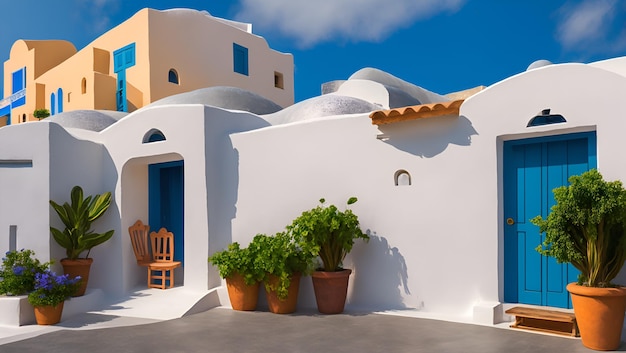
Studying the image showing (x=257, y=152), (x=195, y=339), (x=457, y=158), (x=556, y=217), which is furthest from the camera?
(x=257, y=152)

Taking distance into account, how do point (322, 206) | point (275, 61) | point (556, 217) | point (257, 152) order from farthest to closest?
point (275, 61)
point (257, 152)
point (322, 206)
point (556, 217)

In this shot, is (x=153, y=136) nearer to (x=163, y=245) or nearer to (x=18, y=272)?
(x=163, y=245)

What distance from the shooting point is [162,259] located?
Answer: 9922 mm

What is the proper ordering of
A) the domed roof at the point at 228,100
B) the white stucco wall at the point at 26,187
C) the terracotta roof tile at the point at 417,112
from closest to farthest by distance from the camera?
1. the terracotta roof tile at the point at 417,112
2. the white stucco wall at the point at 26,187
3. the domed roof at the point at 228,100

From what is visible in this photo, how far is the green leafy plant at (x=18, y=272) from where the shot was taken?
7.70m

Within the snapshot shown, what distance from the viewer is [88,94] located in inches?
782

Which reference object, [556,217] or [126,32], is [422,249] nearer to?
[556,217]

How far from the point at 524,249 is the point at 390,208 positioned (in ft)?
6.02

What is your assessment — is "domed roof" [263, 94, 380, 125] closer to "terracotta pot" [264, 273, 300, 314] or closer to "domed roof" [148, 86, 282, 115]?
"domed roof" [148, 86, 282, 115]

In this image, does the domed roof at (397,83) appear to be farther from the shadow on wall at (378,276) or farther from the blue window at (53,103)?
the blue window at (53,103)

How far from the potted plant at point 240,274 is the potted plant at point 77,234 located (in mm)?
2388

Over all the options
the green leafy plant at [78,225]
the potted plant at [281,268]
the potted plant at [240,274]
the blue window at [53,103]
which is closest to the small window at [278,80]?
the blue window at [53,103]

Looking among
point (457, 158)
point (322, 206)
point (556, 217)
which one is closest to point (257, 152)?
point (322, 206)

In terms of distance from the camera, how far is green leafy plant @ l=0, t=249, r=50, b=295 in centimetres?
770
